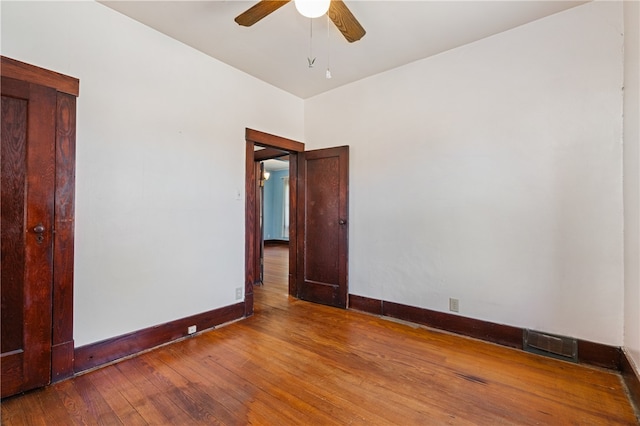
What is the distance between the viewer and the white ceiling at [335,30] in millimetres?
2248

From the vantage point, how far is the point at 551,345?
2328mm

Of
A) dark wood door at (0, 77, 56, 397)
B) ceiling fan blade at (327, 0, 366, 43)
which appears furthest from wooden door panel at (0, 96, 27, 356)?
ceiling fan blade at (327, 0, 366, 43)

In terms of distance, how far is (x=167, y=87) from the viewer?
2.62m

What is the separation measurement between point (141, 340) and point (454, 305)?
2837mm

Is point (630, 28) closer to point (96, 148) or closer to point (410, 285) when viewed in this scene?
point (410, 285)

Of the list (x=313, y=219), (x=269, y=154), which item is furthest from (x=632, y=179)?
(x=269, y=154)

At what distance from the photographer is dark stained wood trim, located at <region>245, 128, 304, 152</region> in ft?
10.9

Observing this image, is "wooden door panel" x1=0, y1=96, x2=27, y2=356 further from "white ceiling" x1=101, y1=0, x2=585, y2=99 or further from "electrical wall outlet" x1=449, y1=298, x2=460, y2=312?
"electrical wall outlet" x1=449, y1=298, x2=460, y2=312


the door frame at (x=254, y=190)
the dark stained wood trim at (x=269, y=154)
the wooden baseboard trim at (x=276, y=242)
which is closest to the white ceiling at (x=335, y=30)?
the door frame at (x=254, y=190)

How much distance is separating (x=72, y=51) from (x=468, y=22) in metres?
3.10

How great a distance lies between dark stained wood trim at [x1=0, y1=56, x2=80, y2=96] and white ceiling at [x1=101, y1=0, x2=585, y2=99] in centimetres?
71

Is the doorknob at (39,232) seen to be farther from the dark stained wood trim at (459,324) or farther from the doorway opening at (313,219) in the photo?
the dark stained wood trim at (459,324)

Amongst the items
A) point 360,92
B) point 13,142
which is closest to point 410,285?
point 360,92

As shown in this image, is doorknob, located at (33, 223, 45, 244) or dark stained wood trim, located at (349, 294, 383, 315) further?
dark stained wood trim, located at (349, 294, 383, 315)
